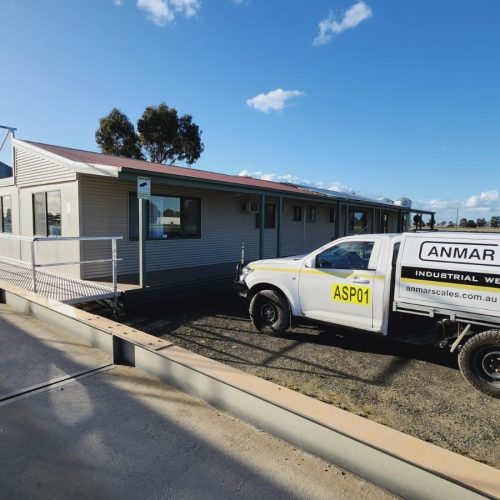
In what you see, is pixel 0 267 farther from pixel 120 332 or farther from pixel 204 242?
pixel 120 332

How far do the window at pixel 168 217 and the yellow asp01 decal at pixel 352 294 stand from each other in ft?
20.2

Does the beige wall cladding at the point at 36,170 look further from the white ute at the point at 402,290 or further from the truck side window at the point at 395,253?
the truck side window at the point at 395,253

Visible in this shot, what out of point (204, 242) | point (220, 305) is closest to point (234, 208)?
point (204, 242)

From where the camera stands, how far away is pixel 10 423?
3434mm

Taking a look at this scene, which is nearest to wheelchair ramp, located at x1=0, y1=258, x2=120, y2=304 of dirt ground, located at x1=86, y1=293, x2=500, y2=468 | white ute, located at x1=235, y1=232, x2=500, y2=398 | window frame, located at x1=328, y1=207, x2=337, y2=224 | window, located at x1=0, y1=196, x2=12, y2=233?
dirt ground, located at x1=86, y1=293, x2=500, y2=468

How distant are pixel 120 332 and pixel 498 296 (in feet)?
14.4

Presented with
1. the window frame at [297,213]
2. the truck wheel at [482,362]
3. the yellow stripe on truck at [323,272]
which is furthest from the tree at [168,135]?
the truck wheel at [482,362]

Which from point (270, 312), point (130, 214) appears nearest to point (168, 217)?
point (130, 214)

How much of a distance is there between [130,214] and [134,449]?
7859 mm

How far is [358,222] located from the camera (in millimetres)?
21141

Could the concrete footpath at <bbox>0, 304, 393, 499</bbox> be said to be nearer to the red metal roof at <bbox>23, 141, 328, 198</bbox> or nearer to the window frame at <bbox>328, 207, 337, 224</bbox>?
the red metal roof at <bbox>23, 141, 328, 198</bbox>

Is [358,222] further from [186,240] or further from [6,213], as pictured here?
[6,213]

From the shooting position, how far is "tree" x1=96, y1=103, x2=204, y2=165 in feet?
119

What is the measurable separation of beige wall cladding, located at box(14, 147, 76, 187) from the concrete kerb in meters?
6.23
